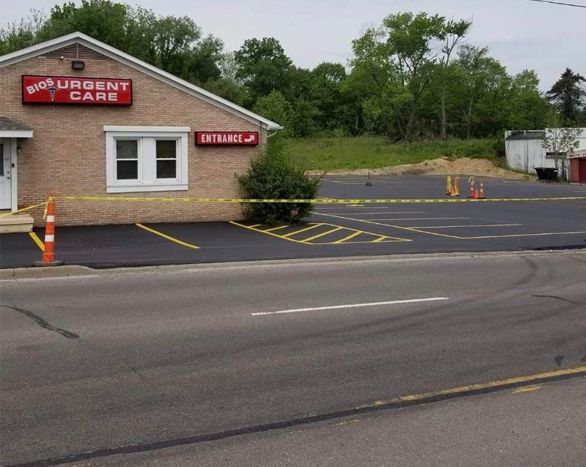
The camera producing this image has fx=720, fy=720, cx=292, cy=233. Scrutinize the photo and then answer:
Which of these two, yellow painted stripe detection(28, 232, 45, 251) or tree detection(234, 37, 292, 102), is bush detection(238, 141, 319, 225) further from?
tree detection(234, 37, 292, 102)

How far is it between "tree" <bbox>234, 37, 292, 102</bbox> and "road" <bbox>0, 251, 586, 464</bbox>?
93896mm

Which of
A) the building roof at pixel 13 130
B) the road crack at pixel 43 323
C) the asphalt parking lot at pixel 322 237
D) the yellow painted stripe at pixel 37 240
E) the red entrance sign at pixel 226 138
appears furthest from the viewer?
the red entrance sign at pixel 226 138

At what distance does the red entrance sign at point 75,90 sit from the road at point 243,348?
8.35m

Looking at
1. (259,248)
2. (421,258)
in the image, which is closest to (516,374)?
(421,258)

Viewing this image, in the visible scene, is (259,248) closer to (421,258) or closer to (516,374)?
(421,258)

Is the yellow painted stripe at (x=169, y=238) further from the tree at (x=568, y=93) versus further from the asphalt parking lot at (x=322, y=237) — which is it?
the tree at (x=568, y=93)

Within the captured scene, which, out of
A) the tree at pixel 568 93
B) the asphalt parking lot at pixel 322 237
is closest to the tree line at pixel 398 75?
the tree at pixel 568 93

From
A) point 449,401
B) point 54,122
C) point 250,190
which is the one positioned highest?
point 54,122

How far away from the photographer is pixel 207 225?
68.2 feet

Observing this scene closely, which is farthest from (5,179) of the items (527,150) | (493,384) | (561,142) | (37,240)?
(527,150)

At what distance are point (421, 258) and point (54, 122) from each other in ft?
34.8

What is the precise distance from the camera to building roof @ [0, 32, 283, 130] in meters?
19.0

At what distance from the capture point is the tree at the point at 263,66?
355 feet

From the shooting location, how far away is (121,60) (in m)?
20.3
